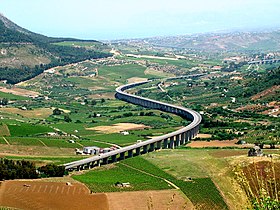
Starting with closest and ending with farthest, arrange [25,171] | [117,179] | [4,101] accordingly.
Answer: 1. [25,171]
2. [117,179]
3. [4,101]

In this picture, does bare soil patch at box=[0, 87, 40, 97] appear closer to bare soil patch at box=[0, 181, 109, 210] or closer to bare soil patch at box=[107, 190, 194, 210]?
bare soil patch at box=[0, 181, 109, 210]

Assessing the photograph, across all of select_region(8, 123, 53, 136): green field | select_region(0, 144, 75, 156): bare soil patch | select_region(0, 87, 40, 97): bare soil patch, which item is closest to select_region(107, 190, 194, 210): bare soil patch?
select_region(0, 144, 75, 156): bare soil patch

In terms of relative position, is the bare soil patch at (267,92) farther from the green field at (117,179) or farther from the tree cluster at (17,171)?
the tree cluster at (17,171)

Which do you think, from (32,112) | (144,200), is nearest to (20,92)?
(32,112)

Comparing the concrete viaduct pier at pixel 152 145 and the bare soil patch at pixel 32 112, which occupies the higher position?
the concrete viaduct pier at pixel 152 145

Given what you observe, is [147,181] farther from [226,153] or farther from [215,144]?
[215,144]

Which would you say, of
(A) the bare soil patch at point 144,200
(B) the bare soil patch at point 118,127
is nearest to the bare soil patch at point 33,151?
(B) the bare soil patch at point 118,127

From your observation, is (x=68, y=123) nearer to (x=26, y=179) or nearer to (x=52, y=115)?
(x=52, y=115)
